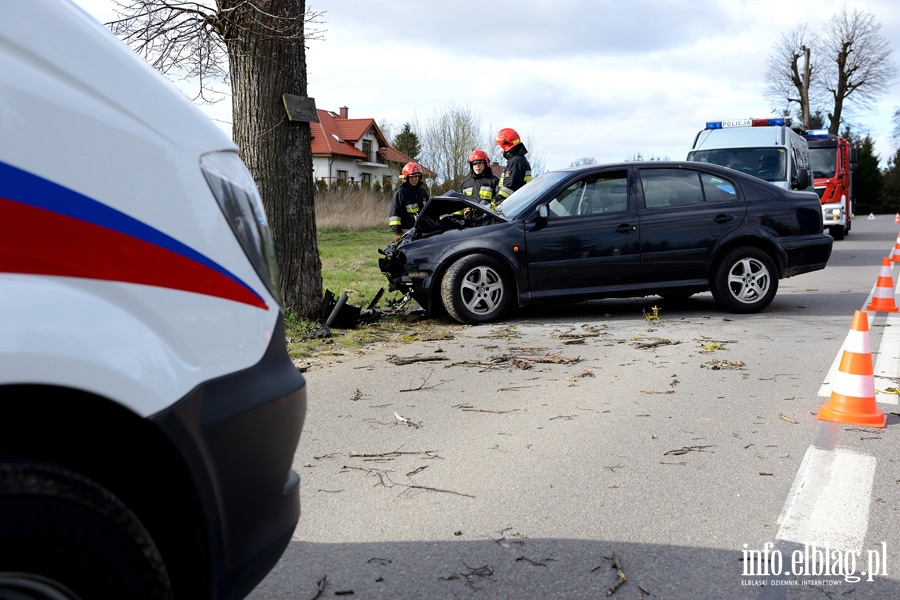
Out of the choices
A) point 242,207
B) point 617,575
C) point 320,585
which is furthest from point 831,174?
point 242,207

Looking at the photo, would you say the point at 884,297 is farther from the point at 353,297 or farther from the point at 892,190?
the point at 892,190

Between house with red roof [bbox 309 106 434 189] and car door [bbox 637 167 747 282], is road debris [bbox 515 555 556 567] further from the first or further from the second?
house with red roof [bbox 309 106 434 189]

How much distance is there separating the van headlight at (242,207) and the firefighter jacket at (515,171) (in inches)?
377

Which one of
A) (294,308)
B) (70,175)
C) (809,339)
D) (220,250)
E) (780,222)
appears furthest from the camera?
(780,222)

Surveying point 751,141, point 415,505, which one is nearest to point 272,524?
point 415,505

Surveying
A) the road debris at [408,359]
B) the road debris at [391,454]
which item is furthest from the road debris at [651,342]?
the road debris at [391,454]

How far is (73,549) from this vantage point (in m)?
1.64

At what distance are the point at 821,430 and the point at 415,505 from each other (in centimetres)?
260

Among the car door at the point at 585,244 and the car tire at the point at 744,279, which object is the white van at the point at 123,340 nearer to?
the car door at the point at 585,244

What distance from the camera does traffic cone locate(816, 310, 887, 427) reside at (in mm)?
5121

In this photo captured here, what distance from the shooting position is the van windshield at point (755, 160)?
16.3m

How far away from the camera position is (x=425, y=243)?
948cm

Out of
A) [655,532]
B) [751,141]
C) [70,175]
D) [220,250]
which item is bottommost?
[655,532]

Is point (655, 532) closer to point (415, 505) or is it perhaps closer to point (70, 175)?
point (415, 505)
